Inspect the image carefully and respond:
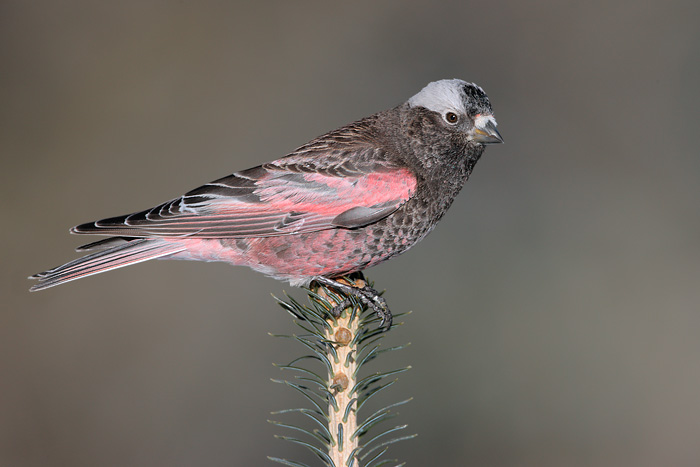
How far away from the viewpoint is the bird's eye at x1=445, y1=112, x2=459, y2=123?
12.7 ft

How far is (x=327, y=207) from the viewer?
370 centimetres

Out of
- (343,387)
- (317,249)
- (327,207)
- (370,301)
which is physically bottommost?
(343,387)

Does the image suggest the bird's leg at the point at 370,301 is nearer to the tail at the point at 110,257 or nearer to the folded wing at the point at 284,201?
the folded wing at the point at 284,201

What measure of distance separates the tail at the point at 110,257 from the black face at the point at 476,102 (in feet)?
6.45

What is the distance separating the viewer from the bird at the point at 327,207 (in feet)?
11.9

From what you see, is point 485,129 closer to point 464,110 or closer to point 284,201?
point 464,110

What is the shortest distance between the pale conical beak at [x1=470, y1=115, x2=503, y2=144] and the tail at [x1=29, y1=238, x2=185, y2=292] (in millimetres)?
1952

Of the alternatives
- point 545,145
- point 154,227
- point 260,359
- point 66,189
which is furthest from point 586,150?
point 66,189

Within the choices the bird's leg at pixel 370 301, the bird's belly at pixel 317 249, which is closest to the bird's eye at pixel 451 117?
the bird's belly at pixel 317 249

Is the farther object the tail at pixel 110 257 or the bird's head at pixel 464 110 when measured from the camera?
the bird's head at pixel 464 110

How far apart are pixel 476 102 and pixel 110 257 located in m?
2.38

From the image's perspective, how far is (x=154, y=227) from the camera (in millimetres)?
3660

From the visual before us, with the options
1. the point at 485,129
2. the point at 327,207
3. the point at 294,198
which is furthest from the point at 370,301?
the point at 485,129

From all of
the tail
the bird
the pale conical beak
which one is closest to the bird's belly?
the bird
